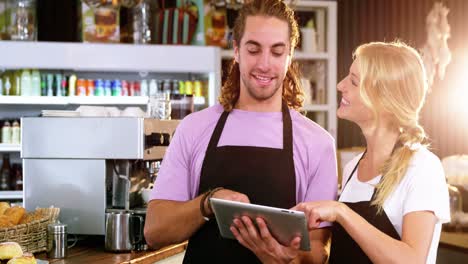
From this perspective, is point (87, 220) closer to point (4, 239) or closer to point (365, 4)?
point (4, 239)

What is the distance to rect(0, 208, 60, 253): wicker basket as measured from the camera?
258cm

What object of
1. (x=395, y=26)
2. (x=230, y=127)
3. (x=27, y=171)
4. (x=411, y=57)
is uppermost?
(x=395, y=26)

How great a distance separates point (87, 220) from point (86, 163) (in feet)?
Answer: 0.76

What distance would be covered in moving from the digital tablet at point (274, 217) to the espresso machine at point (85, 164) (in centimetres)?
112

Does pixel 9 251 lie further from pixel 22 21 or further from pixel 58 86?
pixel 22 21

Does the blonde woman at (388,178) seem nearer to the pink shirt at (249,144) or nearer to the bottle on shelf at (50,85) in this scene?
the pink shirt at (249,144)

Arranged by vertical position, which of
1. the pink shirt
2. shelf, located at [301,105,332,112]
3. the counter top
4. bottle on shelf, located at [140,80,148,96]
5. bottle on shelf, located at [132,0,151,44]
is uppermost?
bottle on shelf, located at [132,0,151,44]

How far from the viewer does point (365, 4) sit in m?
6.77

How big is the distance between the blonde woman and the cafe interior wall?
4.74 meters

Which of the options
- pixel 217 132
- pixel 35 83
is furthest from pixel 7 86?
pixel 217 132

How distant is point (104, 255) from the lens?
2.75 m

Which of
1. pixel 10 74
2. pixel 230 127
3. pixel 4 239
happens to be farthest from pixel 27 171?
pixel 10 74

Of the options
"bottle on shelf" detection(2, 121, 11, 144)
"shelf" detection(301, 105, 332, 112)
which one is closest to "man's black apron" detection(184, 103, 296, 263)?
"bottle on shelf" detection(2, 121, 11, 144)

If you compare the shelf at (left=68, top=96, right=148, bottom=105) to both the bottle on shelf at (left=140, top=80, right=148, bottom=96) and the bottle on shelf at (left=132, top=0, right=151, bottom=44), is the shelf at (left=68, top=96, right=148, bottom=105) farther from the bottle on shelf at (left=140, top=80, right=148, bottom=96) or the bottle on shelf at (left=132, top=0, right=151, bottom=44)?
the bottle on shelf at (left=132, top=0, right=151, bottom=44)
